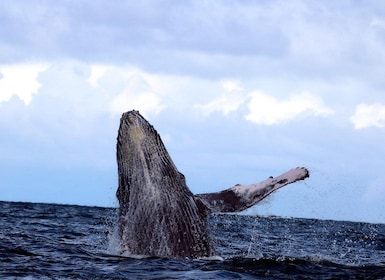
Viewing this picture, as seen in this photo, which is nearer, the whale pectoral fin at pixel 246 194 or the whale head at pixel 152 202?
the whale head at pixel 152 202

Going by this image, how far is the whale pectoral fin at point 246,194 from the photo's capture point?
12.1 meters

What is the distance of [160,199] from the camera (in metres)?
12.0

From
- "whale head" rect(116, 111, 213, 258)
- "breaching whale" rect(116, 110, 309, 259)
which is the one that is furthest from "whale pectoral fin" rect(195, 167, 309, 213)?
"whale head" rect(116, 111, 213, 258)

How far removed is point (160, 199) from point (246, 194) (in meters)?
1.47

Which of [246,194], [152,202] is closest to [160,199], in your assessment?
[152,202]

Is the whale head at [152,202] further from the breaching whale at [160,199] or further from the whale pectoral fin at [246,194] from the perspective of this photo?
the whale pectoral fin at [246,194]

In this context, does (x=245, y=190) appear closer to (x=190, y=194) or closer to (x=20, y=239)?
(x=190, y=194)

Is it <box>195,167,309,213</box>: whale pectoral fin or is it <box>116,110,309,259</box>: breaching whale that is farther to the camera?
<box>195,167,309,213</box>: whale pectoral fin

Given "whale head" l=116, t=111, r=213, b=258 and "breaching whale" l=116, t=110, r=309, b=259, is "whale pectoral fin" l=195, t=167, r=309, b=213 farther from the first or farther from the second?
"whale head" l=116, t=111, r=213, b=258

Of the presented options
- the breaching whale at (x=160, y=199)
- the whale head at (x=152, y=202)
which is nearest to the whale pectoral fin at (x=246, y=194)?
the breaching whale at (x=160, y=199)

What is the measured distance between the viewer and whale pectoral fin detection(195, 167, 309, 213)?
12.1 m

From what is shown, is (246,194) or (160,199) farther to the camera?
(246,194)

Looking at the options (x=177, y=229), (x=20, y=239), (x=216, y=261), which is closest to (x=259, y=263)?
(x=216, y=261)

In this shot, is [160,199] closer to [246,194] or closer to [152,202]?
[152,202]
